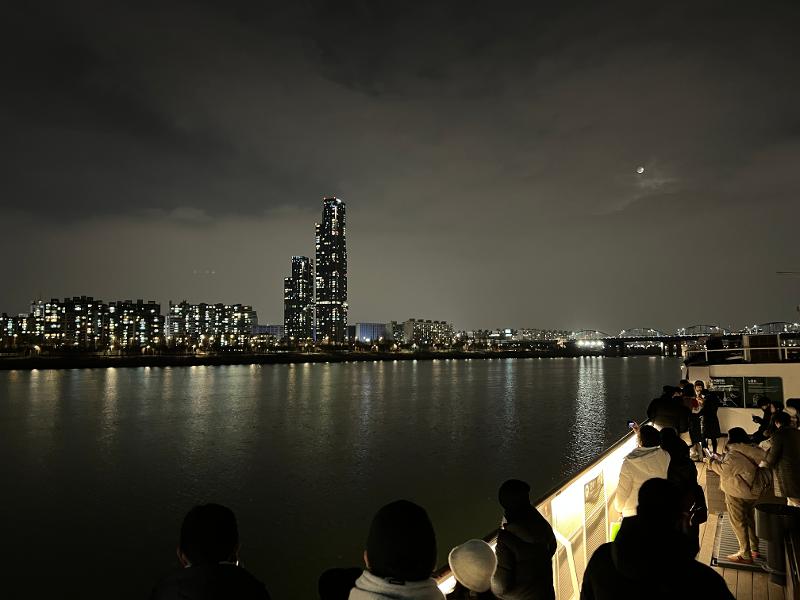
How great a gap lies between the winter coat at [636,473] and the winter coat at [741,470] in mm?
973

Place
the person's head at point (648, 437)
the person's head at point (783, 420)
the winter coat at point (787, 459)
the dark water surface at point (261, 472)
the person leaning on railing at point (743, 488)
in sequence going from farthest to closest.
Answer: the dark water surface at point (261, 472), the person's head at point (783, 420), the winter coat at point (787, 459), the person leaning on railing at point (743, 488), the person's head at point (648, 437)

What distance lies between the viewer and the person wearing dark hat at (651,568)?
6.68 feet

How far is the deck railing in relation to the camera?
417cm

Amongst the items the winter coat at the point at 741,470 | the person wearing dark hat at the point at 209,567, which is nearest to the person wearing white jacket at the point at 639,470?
the winter coat at the point at 741,470

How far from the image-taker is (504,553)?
325 centimetres

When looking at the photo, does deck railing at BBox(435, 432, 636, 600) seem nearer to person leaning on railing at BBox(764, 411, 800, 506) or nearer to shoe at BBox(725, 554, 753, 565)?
shoe at BBox(725, 554, 753, 565)

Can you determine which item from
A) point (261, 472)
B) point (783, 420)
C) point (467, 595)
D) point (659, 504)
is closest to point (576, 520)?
point (467, 595)

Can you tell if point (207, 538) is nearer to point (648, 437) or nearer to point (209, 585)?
point (209, 585)

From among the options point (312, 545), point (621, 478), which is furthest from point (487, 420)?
point (621, 478)

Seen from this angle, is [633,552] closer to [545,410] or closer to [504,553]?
[504,553]

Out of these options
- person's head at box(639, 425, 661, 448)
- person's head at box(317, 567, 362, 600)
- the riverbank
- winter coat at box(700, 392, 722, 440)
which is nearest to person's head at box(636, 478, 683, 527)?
person's head at box(317, 567, 362, 600)

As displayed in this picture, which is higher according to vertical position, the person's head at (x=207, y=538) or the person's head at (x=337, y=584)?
the person's head at (x=207, y=538)

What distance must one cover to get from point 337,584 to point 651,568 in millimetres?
1256

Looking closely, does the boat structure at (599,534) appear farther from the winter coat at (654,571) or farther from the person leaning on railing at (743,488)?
the winter coat at (654,571)
